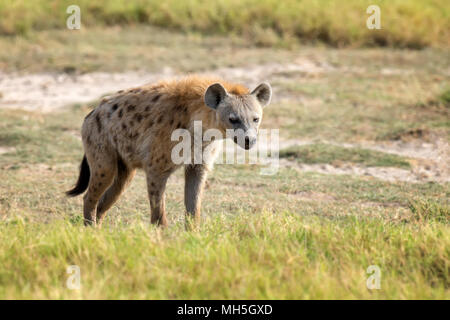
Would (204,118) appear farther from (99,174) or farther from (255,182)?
(255,182)

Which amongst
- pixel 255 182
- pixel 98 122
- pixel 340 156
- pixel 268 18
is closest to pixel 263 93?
pixel 98 122

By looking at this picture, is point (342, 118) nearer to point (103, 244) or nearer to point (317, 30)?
point (317, 30)

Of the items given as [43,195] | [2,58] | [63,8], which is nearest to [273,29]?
[63,8]

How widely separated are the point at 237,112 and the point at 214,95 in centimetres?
16

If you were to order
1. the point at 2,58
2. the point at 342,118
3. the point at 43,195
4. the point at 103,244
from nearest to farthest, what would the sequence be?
the point at 103,244
the point at 43,195
the point at 342,118
the point at 2,58

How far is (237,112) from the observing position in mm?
3721

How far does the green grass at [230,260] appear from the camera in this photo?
297 centimetres

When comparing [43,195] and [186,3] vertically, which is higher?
[186,3]

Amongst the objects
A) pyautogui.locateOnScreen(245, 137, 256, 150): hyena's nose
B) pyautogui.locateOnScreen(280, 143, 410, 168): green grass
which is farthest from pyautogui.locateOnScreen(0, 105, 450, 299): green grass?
pyautogui.locateOnScreen(280, 143, 410, 168): green grass

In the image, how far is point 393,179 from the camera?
5594 mm
